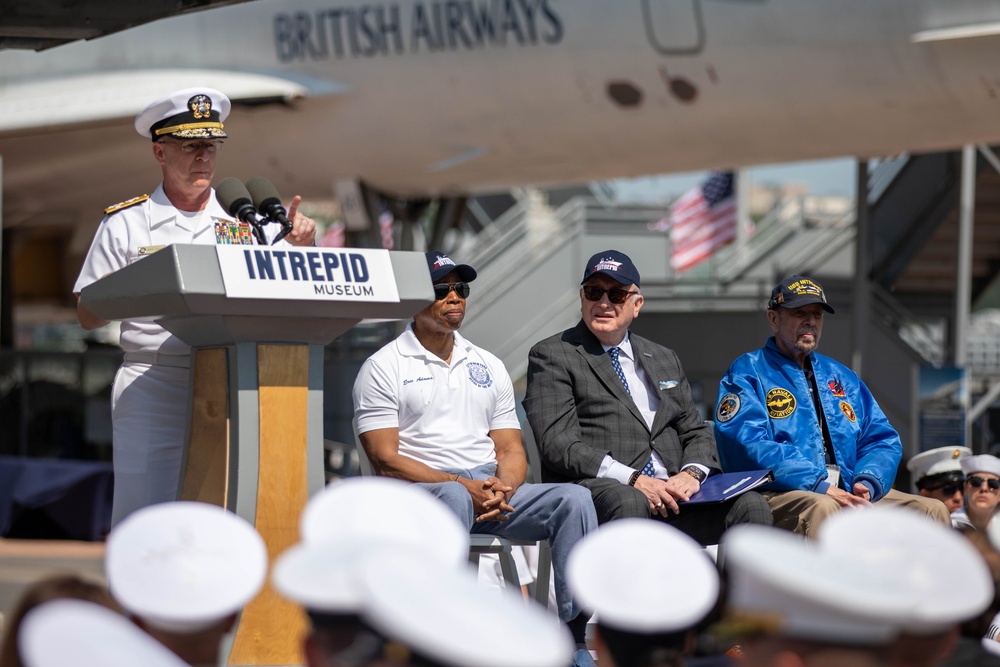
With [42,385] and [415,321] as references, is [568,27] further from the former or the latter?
[42,385]

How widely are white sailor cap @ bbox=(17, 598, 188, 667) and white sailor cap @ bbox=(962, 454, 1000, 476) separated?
179 inches

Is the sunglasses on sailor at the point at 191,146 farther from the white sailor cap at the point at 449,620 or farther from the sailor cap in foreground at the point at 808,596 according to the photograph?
the sailor cap in foreground at the point at 808,596

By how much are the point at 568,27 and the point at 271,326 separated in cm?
665

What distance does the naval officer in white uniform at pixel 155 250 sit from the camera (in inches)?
147

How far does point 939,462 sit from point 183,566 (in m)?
4.78

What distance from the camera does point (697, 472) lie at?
4.40 m

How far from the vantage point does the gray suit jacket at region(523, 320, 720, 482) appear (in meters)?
4.45

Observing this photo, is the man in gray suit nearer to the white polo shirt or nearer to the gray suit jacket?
the gray suit jacket

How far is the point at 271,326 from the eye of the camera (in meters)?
3.34

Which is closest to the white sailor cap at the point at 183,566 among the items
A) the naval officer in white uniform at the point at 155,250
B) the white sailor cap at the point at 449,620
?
the white sailor cap at the point at 449,620

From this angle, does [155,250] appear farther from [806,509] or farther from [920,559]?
[920,559]

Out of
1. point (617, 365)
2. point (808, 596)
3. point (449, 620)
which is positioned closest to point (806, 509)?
point (617, 365)

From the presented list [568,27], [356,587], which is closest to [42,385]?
[568,27]

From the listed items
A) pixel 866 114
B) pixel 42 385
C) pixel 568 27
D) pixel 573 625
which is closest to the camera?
pixel 573 625
